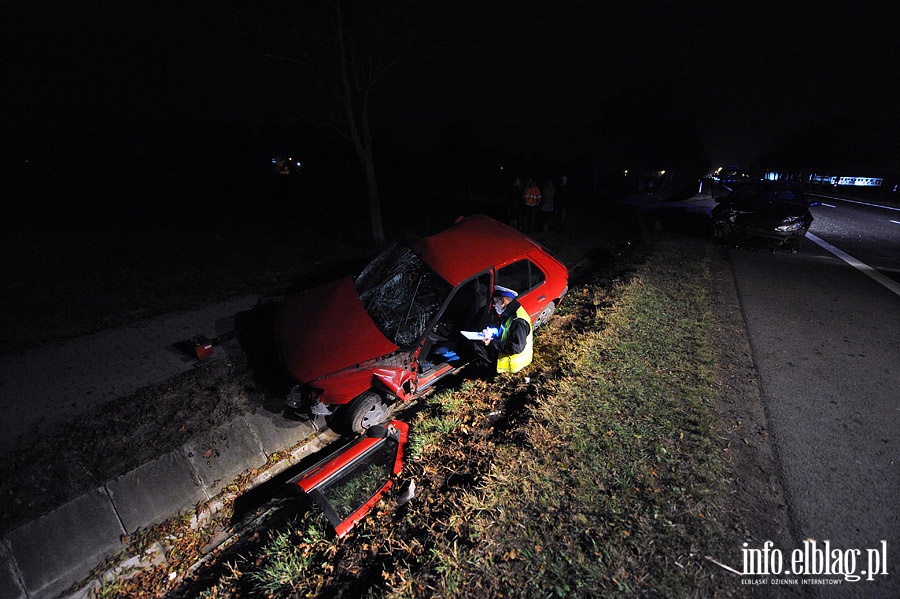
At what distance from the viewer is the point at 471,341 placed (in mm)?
4000

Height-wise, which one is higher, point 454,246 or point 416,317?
point 454,246

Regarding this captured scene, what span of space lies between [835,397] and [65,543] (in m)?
7.27

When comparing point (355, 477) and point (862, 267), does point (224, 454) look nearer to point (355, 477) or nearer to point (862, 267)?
point (355, 477)

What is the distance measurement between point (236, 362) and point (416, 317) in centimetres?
259

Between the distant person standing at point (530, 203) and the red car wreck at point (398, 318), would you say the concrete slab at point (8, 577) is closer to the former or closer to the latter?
the red car wreck at point (398, 318)

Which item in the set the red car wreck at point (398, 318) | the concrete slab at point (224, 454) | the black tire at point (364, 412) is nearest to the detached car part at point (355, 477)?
the black tire at point (364, 412)

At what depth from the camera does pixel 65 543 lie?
2.88 metres

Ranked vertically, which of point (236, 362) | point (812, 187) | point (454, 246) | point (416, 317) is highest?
point (454, 246)

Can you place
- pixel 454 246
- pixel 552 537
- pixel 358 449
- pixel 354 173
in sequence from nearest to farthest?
pixel 552 537 < pixel 358 449 < pixel 454 246 < pixel 354 173

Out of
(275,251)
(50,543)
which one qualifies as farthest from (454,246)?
(275,251)

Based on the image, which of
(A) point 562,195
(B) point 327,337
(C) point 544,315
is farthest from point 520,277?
(A) point 562,195

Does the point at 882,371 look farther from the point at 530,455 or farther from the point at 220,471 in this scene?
the point at 220,471

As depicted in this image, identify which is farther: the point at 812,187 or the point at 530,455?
the point at 812,187

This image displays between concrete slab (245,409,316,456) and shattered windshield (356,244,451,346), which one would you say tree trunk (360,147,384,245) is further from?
concrete slab (245,409,316,456)
